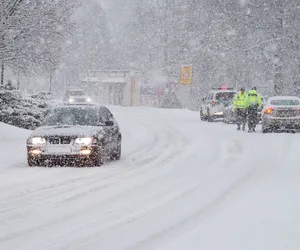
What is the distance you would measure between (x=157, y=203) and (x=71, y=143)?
4.70 metres

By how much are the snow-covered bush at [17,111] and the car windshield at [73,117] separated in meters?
9.68

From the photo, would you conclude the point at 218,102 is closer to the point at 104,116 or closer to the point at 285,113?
the point at 285,113

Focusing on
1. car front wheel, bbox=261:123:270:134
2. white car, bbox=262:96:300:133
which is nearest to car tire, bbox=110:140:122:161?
white car, bbox=262:96:300:133

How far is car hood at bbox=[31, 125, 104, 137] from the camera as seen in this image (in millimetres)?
13008

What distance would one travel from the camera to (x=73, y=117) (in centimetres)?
1438

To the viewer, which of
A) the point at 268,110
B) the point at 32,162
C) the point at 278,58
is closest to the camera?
the point at 32,162

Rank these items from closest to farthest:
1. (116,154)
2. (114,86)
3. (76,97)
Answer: (116,154), (76,97), (114,86)

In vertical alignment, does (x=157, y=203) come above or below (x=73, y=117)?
below

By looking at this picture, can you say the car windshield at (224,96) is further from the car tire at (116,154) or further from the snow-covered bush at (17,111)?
the car tire at (116,154)

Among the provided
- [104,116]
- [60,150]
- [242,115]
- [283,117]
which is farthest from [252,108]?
[60,150]

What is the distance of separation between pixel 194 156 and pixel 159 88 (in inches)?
1928

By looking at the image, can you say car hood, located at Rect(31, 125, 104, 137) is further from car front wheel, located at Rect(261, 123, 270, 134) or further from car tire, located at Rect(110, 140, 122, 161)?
car front wheel, located at Rect(261, 123, 270, 134)

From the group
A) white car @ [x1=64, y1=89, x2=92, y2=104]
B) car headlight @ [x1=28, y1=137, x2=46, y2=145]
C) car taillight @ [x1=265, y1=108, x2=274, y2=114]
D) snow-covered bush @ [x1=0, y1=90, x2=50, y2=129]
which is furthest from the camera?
white car @ [x1=64, y1=89, x2=92, y2=104]

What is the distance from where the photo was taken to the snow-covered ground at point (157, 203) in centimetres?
640
